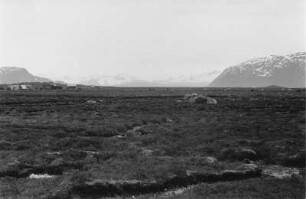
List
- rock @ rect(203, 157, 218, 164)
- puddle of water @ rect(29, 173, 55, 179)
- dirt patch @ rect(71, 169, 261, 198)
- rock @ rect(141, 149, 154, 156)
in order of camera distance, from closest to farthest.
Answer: dirt patch @ rect(71, 169, 261, 198) < puddle of water @ rect(29, 173, 55, 179) < rock @ rect(203, 157, 218, 164) < rock @ rect(141, 149, 154, 156)

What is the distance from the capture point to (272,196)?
70.0ft

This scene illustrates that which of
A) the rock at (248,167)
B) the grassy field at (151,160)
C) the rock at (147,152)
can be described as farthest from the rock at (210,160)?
the rock at (147,152)

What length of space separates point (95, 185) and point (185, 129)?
24.3 m

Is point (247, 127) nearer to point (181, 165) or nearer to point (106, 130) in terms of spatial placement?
point (106, 130)

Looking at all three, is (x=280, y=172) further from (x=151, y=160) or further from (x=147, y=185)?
(x=147, y=185)

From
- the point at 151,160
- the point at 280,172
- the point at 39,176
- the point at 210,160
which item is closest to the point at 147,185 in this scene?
the point at 151,160

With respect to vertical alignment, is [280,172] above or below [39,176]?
below

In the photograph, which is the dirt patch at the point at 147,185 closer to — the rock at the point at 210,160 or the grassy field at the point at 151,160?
the grassy field at the point at 151,160

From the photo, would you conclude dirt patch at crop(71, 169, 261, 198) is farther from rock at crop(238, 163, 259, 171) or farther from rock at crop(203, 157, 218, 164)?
rock at crop(203, 157, 218, 164)

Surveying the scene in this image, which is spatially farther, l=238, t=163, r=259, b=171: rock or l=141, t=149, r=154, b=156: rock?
l=141, t=149, r=154, b=156: rock

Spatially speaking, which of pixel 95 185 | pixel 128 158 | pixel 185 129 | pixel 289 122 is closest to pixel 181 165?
pixel 128 158

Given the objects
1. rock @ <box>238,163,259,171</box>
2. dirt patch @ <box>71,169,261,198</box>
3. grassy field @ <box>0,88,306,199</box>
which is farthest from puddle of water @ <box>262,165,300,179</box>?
dirt patch @ <box>71,169,261,198</box>

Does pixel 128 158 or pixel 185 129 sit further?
pixel 185 129

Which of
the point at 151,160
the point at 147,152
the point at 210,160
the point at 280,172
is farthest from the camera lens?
the point at 147,152
